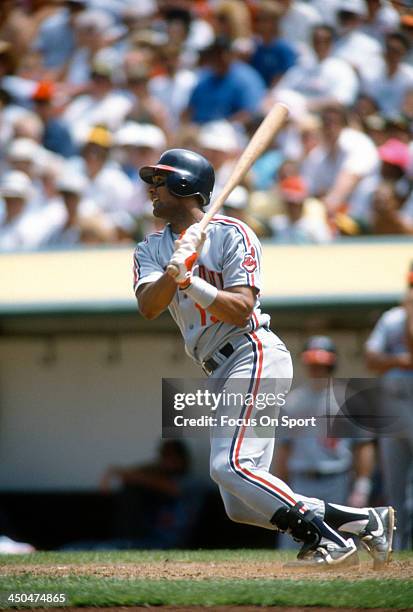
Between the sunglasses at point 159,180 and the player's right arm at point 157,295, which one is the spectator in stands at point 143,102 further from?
the player's right arm at point 157,295

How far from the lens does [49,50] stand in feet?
34.0

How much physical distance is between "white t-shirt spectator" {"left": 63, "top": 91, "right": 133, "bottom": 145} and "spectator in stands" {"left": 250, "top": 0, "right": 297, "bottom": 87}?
115 cm

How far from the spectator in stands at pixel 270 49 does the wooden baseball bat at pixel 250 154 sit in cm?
447

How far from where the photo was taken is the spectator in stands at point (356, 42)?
28.1 feet

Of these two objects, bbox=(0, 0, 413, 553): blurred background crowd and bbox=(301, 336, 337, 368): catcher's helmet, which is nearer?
bbox=(301, 336, 337, 368): catcher's helmet

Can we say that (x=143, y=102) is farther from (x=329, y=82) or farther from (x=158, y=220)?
(x=158, y=220)

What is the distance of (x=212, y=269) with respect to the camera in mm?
4055

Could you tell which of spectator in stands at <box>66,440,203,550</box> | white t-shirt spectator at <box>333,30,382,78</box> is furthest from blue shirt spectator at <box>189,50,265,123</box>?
spectator in stands at <box>66,440,203,550</box>

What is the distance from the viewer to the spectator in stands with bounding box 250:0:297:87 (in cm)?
893

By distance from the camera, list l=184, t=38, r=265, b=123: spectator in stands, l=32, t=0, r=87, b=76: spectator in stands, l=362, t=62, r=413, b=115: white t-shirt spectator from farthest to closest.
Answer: l=32, t=0, r=87, b=76: spectator in stands → l=184, t=38, r=265, b=123: spectator in stands → l=362, t=62, r=413, b=115: white t-shirt spectator

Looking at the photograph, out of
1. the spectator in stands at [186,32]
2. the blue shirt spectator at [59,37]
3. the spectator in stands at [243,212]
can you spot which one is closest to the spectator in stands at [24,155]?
the blue shirt spectator at [59,37]

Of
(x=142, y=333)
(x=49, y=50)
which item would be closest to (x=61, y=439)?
(x=142, y=333)

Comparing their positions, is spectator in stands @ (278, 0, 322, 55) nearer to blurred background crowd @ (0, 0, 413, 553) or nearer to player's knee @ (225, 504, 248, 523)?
blurred background crowd @ (0, 0, 413, 553)

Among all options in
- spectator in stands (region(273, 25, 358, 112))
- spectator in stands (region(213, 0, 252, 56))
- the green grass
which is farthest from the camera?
spectator in stands (region(213, 0, 252, 56))
